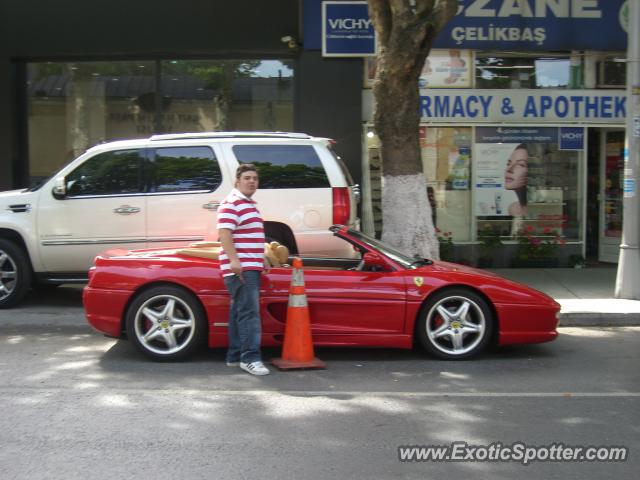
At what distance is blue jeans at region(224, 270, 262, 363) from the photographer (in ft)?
20.4

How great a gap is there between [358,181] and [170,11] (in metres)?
4.26

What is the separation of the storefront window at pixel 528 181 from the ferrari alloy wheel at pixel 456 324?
6362mm

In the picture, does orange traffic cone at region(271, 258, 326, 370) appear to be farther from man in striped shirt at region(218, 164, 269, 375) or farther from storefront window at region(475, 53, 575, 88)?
storefront window at region(475, 53, 575, 88)

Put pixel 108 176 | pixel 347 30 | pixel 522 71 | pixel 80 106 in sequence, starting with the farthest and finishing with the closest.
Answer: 1. pixel 80 106
2. pixel 522 71
3. pixel 347 30
4. pixel 108 176

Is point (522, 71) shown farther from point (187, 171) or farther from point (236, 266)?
point (236, 266)

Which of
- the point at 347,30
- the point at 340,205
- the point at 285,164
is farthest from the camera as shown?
the point at 347,30

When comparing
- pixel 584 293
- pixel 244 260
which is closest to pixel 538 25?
pixel 584 293

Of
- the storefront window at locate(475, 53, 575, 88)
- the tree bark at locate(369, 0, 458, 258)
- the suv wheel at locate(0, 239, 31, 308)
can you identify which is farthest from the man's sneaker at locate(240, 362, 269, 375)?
the storefront window at locate(475, 53, 575, 88)

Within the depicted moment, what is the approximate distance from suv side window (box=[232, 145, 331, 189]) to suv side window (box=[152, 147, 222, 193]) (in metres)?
0.34

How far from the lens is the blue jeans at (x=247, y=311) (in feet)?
20.4

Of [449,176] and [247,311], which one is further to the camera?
[449,176]

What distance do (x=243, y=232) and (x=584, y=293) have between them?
5840 mm

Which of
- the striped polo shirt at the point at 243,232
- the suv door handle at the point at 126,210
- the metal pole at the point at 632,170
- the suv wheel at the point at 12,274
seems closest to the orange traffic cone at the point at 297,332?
the striped polo shirt at the point at 243,232

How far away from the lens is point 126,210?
340 inches
